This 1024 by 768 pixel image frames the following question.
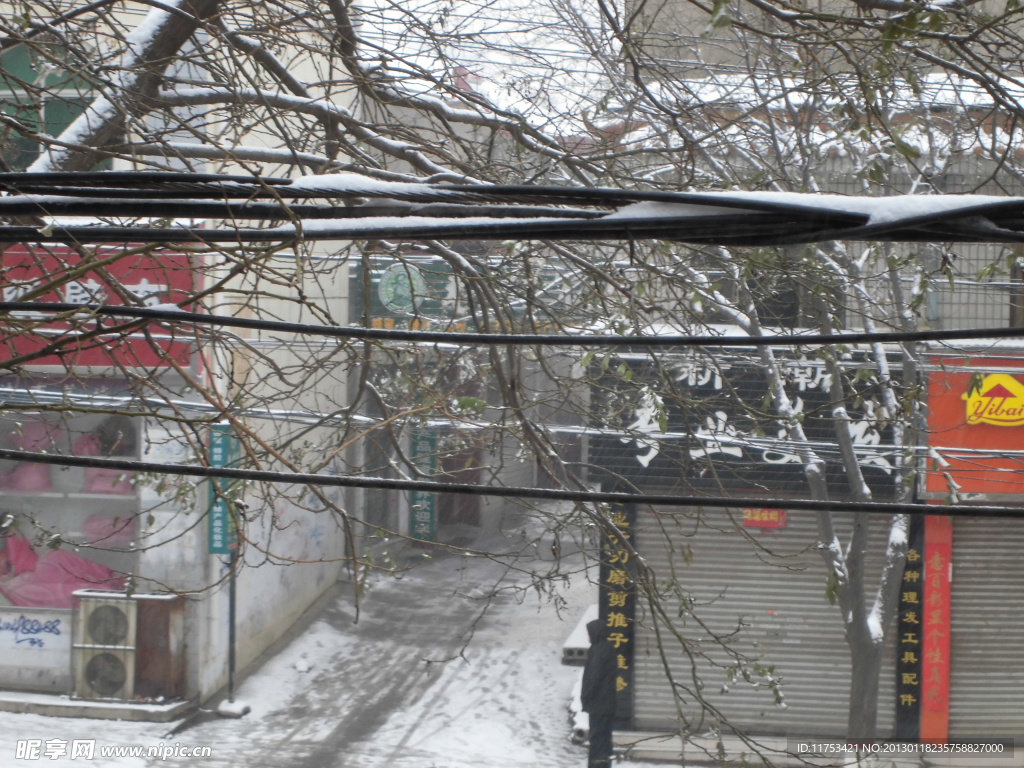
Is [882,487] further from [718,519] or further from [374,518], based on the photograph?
[374,518]

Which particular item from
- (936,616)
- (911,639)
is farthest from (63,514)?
(936,616)

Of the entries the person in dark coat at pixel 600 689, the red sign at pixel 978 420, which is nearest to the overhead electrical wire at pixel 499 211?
the red sign at pixel 978 420

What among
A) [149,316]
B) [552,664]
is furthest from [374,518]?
[149,316]

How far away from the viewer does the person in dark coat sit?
23.7 ft

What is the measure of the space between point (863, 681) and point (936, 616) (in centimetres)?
166

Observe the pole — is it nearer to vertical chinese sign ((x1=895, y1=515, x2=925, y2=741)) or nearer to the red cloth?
the red cloth

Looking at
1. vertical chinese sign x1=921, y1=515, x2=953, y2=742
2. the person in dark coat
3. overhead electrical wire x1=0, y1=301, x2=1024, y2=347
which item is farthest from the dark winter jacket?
overhead electrical wire x1=0, y1=301, x2=1024, y2=347

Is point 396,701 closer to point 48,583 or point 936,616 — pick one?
point 48,583

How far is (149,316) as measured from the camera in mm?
1729

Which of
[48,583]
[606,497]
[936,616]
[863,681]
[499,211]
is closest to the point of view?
[499,211]

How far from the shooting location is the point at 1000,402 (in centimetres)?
641

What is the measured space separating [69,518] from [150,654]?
1.47 m

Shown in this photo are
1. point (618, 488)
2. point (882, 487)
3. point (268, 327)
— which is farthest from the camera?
point (882, 487)

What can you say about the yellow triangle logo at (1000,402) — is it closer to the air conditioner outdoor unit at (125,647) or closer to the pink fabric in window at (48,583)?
the air conditioner outdoor unit at (125,647)
